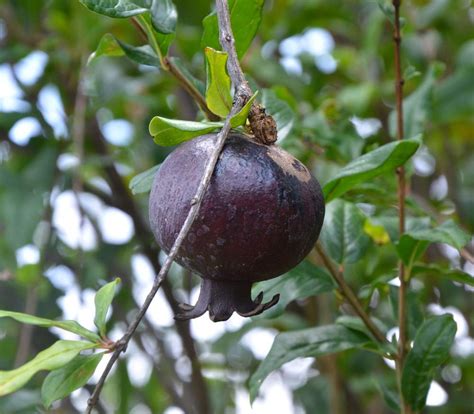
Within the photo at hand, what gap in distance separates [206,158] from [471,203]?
1.33m

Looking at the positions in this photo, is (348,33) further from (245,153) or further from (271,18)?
(245,153)

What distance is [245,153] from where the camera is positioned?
2.23 ft

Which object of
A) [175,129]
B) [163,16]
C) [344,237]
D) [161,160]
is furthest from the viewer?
[161,160]

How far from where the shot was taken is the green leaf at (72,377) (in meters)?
0.74

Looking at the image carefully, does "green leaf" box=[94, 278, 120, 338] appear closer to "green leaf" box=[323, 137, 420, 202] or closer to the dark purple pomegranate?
the dark purple pomegranate

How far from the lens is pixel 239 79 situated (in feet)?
2.18

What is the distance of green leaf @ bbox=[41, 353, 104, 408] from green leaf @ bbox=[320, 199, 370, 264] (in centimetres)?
45

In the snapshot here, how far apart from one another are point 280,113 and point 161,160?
924mm

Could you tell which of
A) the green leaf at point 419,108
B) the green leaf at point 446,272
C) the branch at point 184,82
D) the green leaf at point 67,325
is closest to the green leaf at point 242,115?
the branch at point 184,82

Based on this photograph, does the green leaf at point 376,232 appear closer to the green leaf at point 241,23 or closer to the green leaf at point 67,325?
the green leaf at point 241,23

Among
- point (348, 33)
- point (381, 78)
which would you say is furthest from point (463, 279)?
point (348, 33)

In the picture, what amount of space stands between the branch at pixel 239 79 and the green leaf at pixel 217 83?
0.02m

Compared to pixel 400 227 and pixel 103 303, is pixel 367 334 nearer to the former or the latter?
pixel 400 227

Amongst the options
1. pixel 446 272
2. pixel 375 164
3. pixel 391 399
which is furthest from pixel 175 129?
pixel 391 399
